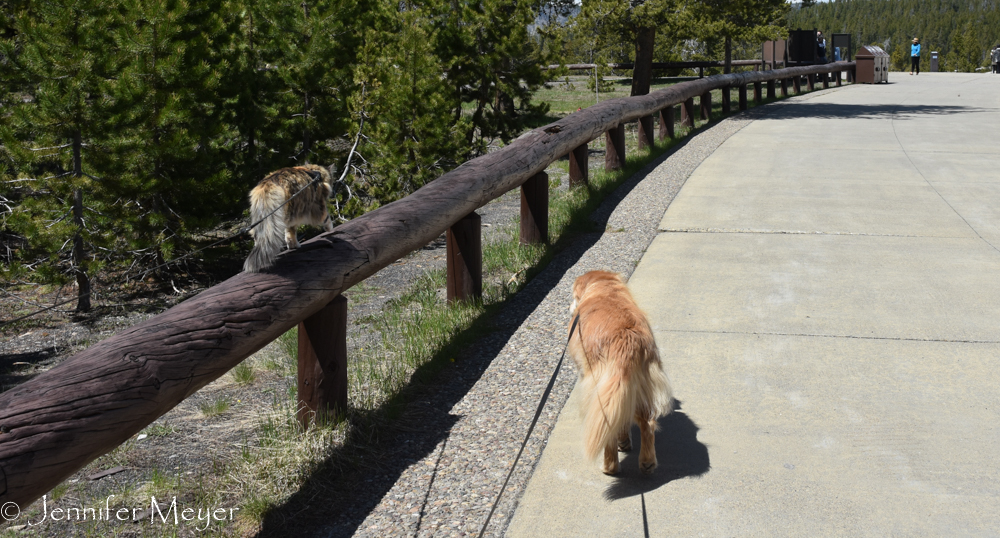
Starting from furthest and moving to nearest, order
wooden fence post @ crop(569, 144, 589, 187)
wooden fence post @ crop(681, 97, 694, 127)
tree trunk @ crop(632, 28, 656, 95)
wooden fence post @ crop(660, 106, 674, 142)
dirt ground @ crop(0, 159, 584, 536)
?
tree trunk @ crop(632, 28, 656, 95)
wooden fence post @ crop(681, 97, 694, 127)
wooden fence post @ crop(660, 106, 674, 142)
wooden fence post @ crop(569, 144, 589, 187)
dirt ground @ crop(0, 159, 584, 536)

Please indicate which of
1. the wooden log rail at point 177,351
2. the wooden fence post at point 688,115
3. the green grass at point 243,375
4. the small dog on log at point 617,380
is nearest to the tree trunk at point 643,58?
the wooden fence post at point 688,115

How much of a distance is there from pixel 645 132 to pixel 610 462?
32.7 ft

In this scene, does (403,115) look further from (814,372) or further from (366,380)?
(814,372)

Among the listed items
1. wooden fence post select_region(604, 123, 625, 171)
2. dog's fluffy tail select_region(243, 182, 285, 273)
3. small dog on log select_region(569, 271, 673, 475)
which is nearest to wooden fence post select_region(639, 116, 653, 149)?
wooden fence post select_region(604, 123, 625, 171)

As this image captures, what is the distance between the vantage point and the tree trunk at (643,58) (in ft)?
66.0

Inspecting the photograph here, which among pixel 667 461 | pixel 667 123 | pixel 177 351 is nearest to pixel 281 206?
pixel 177 351

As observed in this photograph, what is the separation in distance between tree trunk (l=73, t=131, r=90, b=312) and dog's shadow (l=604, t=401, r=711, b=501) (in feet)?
20.9

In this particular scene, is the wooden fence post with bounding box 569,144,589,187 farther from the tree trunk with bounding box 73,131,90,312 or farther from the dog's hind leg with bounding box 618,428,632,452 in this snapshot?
the dog's hind leg with bounding box 618,428,632,452

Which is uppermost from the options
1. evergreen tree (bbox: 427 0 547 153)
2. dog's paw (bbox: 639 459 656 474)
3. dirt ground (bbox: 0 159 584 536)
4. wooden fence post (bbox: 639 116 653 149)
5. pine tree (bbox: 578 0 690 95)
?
pine tree (bbox: 578 0 690 95)

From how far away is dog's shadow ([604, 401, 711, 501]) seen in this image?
3.76 metres

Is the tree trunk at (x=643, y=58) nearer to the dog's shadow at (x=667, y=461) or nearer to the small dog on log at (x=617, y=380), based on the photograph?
the dog's shadow at (x=667, y=461)

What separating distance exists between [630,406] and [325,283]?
1547 millimetres

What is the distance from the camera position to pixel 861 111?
18641mm

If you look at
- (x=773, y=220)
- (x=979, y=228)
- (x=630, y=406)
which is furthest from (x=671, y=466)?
(x=979, y=228)
